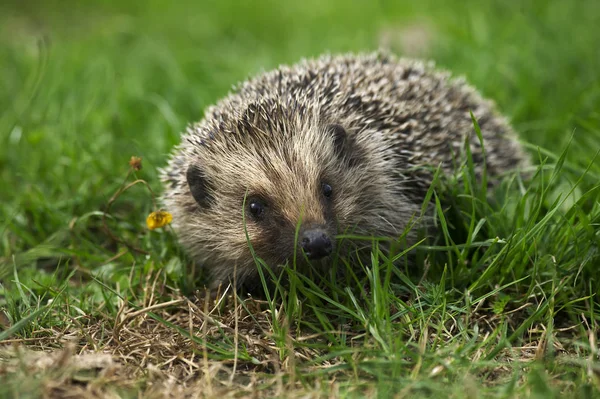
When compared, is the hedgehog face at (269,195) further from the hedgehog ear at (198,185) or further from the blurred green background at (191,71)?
the blurred green background at (191,71)

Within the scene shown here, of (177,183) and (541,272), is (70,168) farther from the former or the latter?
(541,272)

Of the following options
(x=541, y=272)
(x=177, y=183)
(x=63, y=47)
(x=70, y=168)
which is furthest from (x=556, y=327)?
(x=63, y=47)

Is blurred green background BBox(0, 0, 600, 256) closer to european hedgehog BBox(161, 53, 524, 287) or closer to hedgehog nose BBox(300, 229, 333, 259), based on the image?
european hedgehog BBox(161, 53, 524, 287)

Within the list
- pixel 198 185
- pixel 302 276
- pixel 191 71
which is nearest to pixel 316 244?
pixel 302 276

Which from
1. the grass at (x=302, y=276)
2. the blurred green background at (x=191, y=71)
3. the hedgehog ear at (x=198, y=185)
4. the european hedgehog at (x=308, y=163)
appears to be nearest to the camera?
the grass at (x=302, y=276)

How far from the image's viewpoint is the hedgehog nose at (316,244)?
104 inches

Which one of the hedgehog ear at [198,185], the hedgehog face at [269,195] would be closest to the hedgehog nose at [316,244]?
the hedgehog face at [269,195]

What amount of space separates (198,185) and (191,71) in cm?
285

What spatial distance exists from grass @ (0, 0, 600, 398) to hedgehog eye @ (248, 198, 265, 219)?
0.40 m

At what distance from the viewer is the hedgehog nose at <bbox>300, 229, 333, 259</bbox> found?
2.64 meters

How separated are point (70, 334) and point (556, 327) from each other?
2120mm

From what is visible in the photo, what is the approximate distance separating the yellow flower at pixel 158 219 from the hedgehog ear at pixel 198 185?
0.57 feet

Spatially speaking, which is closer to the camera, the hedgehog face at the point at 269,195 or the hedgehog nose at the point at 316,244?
the hedgehog nose at the point at 316,244

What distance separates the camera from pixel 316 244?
264cm
